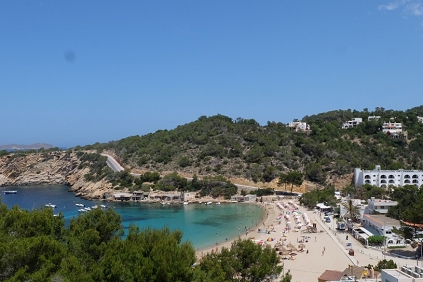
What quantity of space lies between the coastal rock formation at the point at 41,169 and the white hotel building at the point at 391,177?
43159mm

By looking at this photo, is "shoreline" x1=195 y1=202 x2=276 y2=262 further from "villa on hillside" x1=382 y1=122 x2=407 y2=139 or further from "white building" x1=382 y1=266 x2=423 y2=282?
"villa on hillside" x1=382 y1=122 x2=407 y2=139

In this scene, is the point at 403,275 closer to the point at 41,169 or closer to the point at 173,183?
the point at 173,183

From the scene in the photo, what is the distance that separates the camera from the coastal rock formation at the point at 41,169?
66.4 meters

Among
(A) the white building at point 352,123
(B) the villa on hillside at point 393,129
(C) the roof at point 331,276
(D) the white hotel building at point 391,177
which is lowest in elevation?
(C) the roof at point 331,276

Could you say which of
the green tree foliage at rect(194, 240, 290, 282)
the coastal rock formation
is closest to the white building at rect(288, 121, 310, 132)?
the coastal rock formation

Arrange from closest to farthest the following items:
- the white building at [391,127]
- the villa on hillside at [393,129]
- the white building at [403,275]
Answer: the white building at [403,275], the villa on hillside at [393,129], the white building at [391,127]

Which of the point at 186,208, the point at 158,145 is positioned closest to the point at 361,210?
the point at 186,208

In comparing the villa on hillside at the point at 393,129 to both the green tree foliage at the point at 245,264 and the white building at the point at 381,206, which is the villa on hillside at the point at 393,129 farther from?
the green tree foliage at the point at 245,264

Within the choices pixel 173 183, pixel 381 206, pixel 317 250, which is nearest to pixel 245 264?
pixel 317 250

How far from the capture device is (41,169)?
7025 cm

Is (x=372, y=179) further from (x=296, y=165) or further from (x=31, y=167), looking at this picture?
(x=31, y=167)

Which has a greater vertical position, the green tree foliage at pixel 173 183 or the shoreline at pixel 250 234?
the green tree foliage at pixel 173 183

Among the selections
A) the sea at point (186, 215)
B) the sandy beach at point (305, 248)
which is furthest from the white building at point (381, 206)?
the sea at point (186, 215)

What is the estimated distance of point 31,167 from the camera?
70375mm
